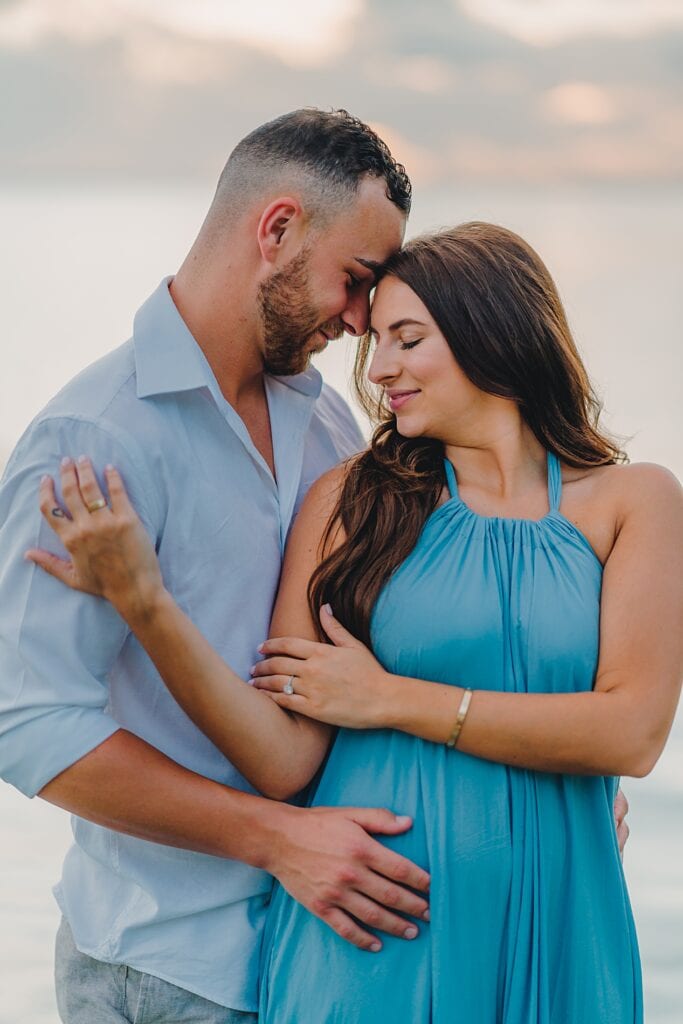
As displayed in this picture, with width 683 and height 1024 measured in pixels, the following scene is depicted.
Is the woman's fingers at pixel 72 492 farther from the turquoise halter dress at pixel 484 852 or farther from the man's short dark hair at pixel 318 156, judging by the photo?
the man's short dark hair at pixel 318 156

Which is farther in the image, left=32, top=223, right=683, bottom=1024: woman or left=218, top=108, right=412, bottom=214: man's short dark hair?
left=218, top=108, right=412, bottom=214: man's short dark hair

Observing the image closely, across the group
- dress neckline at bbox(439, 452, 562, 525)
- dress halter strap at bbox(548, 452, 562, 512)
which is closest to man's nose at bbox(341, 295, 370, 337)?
dress neckline at bbox(439, 452, 562, 525)

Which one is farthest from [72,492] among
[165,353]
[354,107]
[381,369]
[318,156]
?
[354,107]

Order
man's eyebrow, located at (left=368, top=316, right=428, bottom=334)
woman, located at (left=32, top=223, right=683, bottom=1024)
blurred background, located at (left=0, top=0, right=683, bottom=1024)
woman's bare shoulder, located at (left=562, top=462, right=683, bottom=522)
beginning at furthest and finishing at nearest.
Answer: blurred background, located at (left=0, top=0, right=683, bottom=1024)
man's eyebrow, located at (left=368, top=316, right=428, bottom=334)
woman's bare shoulder, located at (left=562, top=462, right=683, bottom=522)
woman, located at (left=32, top=223, right=683, bottom=1024)

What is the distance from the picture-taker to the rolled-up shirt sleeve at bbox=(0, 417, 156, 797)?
6.17 ft

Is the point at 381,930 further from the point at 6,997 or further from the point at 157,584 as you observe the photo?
the point at 6,997

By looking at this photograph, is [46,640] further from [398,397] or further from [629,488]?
[629,488]

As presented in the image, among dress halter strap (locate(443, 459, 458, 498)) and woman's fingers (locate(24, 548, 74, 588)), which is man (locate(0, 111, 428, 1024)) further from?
dress halter strap (locate(443, 459, 458, 498))

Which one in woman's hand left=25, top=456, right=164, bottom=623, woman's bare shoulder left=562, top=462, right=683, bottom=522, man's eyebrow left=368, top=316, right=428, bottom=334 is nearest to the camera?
woman's hand left=25, top=456, right=164, bottom=623

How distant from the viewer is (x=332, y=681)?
6.52 ft

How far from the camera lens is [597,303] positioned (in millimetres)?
12906

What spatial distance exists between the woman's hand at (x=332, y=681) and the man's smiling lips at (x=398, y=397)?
37cm

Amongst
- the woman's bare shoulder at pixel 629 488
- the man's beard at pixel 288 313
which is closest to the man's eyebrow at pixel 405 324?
the man's beard at pixel 288 313

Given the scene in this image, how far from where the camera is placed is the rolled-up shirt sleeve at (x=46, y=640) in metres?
1.88
